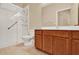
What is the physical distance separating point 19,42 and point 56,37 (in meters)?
0.55

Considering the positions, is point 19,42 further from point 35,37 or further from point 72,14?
point 72,14

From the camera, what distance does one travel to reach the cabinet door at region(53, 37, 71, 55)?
8.94 feet

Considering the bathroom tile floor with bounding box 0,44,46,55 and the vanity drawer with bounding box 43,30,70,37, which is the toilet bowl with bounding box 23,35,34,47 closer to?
the bathroom tile floor with bounding box 0,44,46,55

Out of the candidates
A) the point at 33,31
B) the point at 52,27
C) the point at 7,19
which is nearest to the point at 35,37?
the point at 33,31

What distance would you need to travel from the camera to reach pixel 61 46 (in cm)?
277

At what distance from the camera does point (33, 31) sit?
2.78 metres

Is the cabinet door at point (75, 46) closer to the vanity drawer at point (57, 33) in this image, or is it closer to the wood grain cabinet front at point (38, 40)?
the vanity drawer at point (57, 33)

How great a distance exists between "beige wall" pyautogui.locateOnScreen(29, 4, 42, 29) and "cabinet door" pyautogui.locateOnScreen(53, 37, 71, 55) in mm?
351

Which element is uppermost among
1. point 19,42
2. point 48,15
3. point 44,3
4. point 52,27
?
point 44,3

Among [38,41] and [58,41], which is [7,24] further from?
[58,41]

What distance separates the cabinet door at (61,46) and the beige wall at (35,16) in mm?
351

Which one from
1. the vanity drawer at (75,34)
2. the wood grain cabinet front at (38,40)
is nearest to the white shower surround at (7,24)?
the wood grain cabinet front at (38,40)

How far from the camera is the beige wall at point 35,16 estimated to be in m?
2.75

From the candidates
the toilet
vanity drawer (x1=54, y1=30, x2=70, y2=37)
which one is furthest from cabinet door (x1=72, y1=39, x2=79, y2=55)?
the toilet
